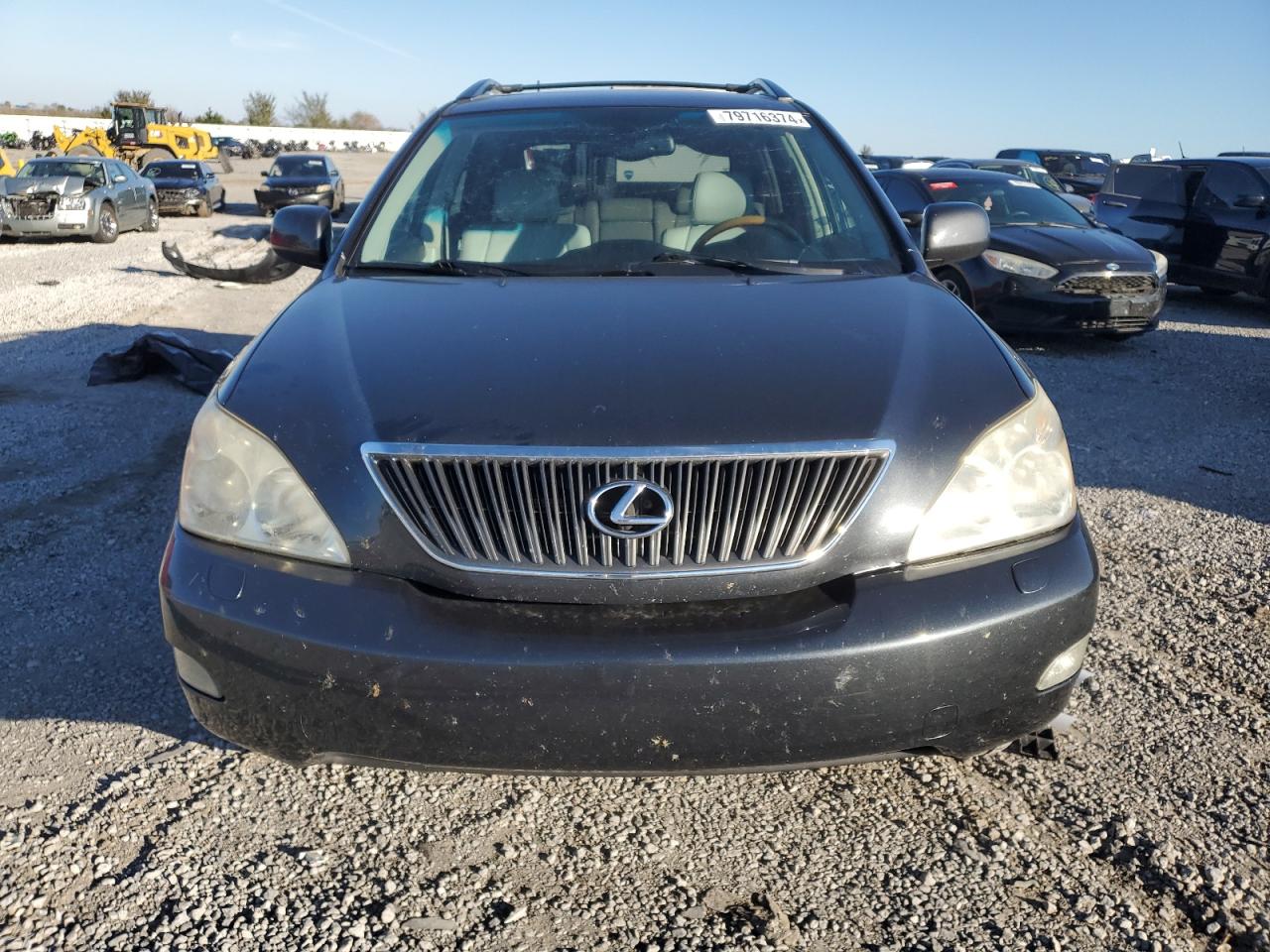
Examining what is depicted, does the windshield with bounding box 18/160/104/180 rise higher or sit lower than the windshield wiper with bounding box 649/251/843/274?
lower

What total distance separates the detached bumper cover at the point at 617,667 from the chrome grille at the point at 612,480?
0.30 ft

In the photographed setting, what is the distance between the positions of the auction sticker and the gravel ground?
1.95 meters

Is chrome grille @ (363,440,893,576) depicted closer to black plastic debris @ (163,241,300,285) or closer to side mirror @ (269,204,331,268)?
side mirror @ (269,204,331,268)

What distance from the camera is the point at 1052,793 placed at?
8.31 ft

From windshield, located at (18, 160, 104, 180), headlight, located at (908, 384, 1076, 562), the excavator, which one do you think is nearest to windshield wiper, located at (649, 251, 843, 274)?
headlight, located at (908, 384, 1076, 562)

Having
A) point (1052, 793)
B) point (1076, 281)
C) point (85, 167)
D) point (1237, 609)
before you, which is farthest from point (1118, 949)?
point (85, 167)

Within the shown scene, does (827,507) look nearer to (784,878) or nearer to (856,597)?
(856,597)

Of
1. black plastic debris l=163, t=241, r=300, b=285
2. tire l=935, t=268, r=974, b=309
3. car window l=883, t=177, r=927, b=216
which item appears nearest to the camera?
tire l=935, t=268, r=974, b=309

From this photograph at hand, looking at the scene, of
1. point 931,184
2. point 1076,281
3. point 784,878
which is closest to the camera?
point 784,878

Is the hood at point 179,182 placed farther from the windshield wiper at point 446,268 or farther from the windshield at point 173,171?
the windshield wiper at point 446,268

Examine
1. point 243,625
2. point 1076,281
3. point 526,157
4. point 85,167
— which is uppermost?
point 526,157

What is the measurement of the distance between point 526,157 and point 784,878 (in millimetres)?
2323

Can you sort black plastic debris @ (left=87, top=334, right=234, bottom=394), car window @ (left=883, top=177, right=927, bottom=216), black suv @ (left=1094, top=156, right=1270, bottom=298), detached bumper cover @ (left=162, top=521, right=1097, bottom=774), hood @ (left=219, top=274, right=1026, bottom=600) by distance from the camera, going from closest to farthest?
detached bumper cover @ (left=162, top=521, right=1097, bottom=774) → hood @ (left=219, top=274, right=1026, bottom=600) → black plastic debris @ (left=87, top=334, right=234, bottom=394) → car window @ (left=883, top=177, right=927, bottom=216) → black suv @ (left=1094, top=156, right=1270, bottom=298)

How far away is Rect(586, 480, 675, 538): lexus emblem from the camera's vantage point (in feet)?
6.56
